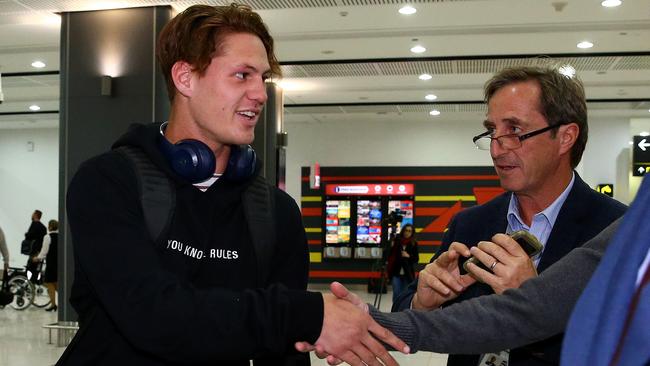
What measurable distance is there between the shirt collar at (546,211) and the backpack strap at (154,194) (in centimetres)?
113

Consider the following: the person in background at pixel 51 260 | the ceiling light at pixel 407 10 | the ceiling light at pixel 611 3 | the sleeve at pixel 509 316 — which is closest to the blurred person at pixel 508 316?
the sleeve at pixel 509 316

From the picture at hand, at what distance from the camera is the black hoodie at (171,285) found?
1625 mm

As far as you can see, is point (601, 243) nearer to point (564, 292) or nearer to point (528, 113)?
point (564, 292)

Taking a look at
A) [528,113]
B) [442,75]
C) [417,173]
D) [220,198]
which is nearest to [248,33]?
[220,198]

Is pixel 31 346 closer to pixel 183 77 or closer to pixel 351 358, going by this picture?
pixel 183 77

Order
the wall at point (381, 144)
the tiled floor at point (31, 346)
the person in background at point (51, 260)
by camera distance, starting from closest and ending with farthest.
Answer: the tiled floor at point (31, 346)
the person in background at point (51, 260)
the wall at point (381, 144)

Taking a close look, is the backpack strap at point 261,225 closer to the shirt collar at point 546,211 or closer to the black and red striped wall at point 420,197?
the shirt collar at point 546,211

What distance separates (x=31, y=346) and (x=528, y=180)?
26.6 feet

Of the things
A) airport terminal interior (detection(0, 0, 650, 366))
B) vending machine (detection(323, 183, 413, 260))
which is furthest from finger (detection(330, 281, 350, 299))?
vending machine (detection(323, 183, 413, 260))

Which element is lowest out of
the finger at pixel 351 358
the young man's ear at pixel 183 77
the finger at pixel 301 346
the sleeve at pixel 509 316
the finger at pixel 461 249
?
the finger at pixel 351 358

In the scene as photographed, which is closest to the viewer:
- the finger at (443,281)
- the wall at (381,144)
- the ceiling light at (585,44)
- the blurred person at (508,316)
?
the blurred person at (508,316)

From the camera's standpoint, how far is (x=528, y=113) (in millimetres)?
2320

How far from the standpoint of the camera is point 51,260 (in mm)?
12484

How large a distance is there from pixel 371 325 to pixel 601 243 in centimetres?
62
